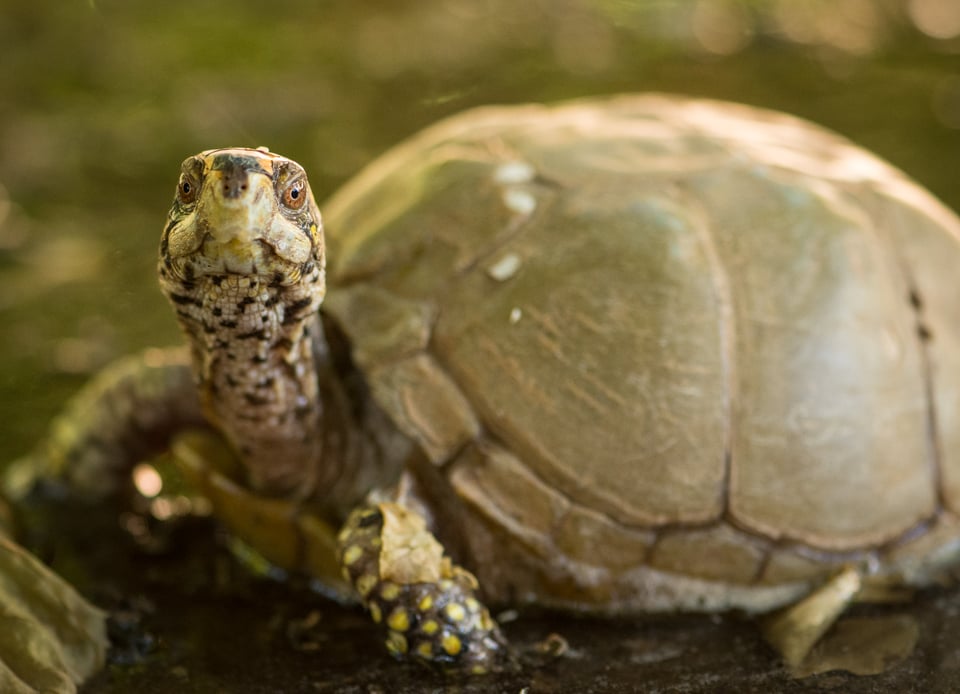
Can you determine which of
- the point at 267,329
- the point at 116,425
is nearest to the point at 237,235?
the point at 267,329

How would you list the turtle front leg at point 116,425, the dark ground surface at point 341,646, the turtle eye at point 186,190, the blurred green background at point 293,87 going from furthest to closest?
the blurred green background at point 293,87 < the turtle front leg at point 116,425 < the dark ground surface at point 341,646 < the turtle eye at point 186,190

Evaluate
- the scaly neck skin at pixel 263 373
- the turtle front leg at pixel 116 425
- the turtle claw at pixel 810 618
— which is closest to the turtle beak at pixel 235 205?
the scaly neck skin at pixel 263 373

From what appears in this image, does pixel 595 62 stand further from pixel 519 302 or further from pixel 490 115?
pixel 519 302

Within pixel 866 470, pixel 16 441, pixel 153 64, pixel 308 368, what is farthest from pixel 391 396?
pixel 153 64

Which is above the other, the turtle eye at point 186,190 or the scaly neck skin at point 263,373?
the turtle eye at point 186,190

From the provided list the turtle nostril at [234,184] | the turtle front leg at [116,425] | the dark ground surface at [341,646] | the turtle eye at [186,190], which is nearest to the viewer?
the turtle nostril at [234,184]

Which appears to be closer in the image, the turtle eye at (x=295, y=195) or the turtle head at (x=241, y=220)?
the turtle head at (x=241, y=220)

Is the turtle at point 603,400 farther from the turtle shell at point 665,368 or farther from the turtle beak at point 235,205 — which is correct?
the turtle beak at point 235,205
